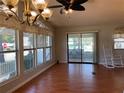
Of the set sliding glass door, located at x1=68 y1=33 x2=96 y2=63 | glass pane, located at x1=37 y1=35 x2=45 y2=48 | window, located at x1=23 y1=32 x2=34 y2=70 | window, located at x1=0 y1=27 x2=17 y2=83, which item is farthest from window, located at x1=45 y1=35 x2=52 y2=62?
window, located at x1=0 y1=27 x2=17 y2=83

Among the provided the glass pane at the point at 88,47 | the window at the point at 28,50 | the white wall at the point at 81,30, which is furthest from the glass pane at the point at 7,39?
the glass pane at the point at 88,47

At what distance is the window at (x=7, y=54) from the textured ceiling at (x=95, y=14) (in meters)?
1.85

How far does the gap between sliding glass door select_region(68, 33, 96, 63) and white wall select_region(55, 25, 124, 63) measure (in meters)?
0.27

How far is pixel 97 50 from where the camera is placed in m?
8.66

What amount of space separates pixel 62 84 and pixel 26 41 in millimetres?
1953

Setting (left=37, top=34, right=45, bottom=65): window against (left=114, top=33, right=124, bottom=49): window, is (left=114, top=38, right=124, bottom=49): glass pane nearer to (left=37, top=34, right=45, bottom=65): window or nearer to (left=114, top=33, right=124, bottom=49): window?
(left=114, top=33, right=124, bottom=49): window

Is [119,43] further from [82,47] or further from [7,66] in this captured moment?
[7,66]

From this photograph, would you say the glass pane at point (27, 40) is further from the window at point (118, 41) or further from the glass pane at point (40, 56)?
the window at point (118, 41)

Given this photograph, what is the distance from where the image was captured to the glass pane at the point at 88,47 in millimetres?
8821

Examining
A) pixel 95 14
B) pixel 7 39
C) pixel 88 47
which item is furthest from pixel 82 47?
pixel 7 39

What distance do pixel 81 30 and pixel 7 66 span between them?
5443 millimetres

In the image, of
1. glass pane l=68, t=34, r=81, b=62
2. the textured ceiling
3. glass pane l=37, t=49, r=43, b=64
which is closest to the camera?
the textured ceiling

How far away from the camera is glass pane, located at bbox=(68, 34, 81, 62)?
359 inches

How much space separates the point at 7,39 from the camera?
4.39 meters
